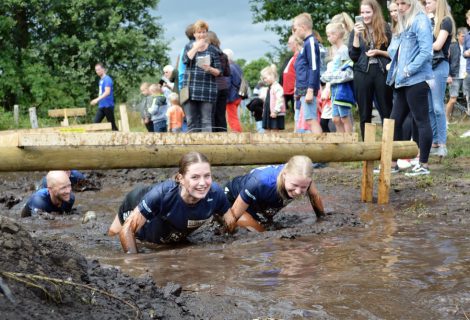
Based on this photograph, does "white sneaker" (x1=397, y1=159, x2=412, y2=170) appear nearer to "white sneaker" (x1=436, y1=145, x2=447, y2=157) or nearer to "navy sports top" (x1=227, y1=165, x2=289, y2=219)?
"white sneaker" (x1=436, y1=145, x2=447, y2=157)

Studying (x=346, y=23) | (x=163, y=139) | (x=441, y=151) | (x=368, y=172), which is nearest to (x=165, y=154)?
(x=163, y=139)

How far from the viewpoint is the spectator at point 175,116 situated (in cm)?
1597

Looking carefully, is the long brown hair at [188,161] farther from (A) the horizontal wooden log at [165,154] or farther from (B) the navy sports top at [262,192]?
(B) the navy sports top at [262,192]

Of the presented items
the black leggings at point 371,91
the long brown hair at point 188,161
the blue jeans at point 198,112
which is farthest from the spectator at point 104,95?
the long brown hair at point 188,161

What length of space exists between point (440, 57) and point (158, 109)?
9.27 m

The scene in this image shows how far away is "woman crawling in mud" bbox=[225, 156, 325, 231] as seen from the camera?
6.67 metres

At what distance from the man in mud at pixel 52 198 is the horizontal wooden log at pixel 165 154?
199 cm

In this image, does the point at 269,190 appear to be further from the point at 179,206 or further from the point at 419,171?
the point at 419,171

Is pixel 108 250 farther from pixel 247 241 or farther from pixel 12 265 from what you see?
pixel 12 265

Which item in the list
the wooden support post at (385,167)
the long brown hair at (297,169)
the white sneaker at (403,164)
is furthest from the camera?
the white sneaker at (403,164)

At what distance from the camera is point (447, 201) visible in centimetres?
800

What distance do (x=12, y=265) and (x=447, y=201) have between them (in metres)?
5.78

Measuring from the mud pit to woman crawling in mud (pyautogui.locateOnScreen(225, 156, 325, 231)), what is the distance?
248 millimetres

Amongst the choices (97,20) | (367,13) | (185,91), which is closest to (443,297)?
(367,13)
